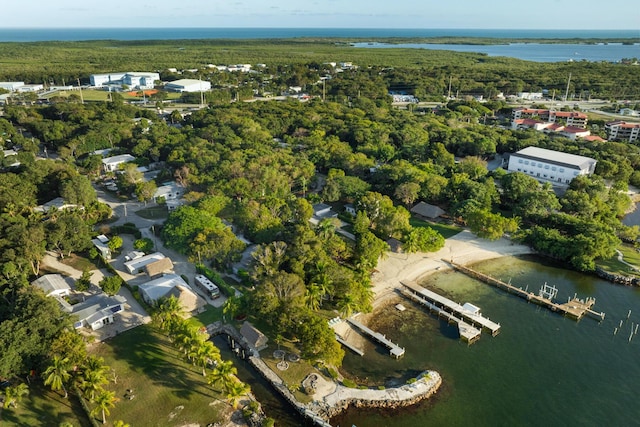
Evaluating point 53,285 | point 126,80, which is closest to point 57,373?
point 53,285

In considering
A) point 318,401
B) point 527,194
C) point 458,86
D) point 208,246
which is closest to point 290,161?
point 208,246

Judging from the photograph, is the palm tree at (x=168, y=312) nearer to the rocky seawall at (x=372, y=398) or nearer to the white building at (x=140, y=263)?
the white building at (x=140, y=263)

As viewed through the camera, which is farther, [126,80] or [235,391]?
[126,80]

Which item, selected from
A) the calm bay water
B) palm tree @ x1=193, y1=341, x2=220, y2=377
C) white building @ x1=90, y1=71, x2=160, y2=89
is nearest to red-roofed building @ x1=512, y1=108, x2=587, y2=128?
the calm bay water

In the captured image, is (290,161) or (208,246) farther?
(290,161)

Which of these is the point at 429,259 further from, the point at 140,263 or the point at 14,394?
the point at 14,394

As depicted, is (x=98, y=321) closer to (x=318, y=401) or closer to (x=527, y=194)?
(x=318, y=401)
